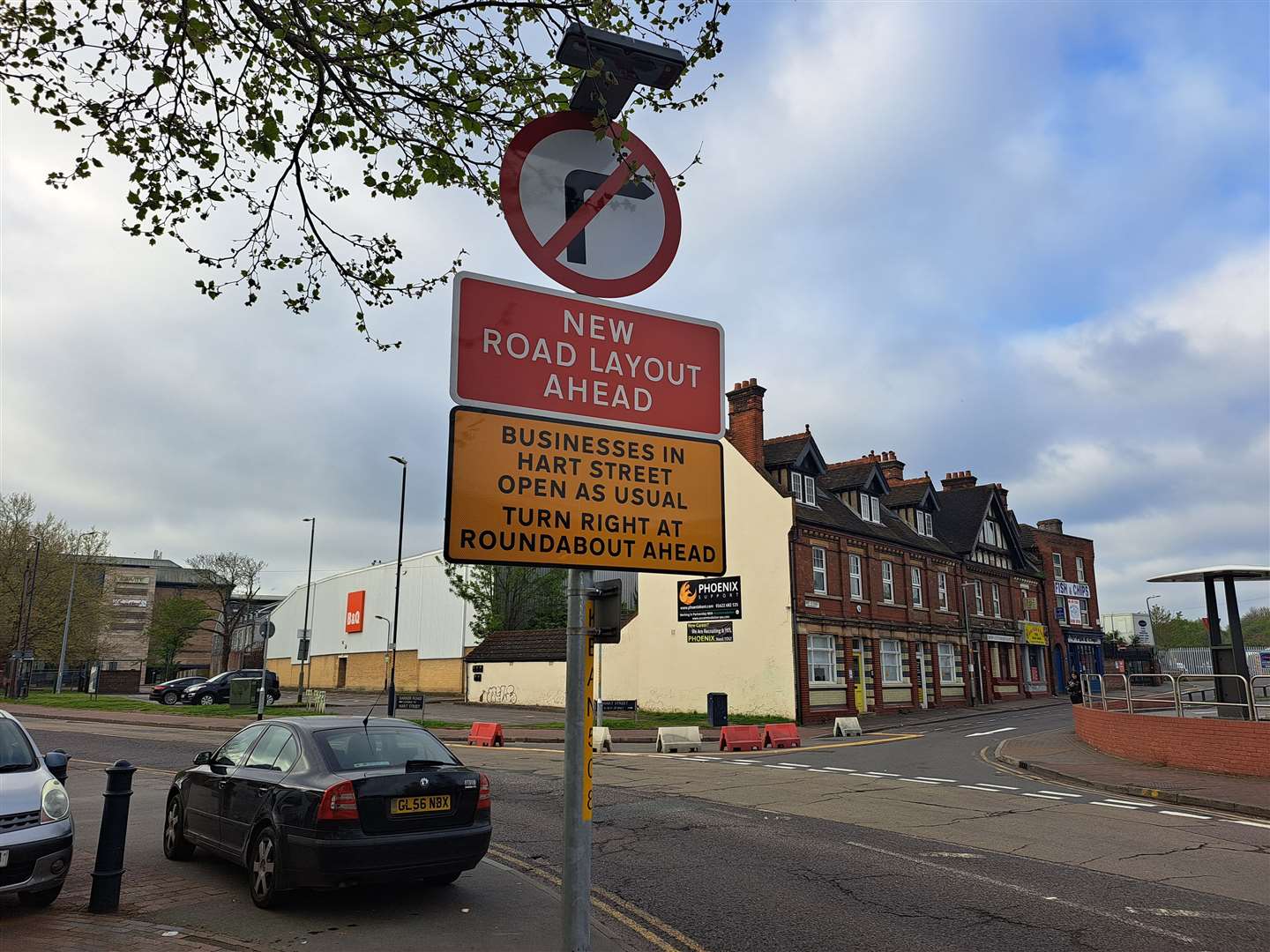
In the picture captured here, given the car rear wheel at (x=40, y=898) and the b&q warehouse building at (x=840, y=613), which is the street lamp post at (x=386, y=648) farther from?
the car rear wheel at (x=40, y=898)

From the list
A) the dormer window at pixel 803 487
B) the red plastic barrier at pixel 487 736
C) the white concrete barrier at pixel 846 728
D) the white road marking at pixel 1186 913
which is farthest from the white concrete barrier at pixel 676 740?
the white road marking at pixel 1186 913

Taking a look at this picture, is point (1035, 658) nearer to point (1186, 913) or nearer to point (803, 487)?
point (803, 487)

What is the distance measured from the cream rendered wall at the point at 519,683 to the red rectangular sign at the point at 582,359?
117 feet

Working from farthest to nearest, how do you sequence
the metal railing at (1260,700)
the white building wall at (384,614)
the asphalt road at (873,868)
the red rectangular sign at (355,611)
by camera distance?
the red rectangular sign at (355,611) < the white building wall at (384,614) < the metal railing at (1260,700) < the asphalt road at (873,868)

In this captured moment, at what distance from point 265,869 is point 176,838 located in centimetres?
241

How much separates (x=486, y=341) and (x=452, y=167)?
422 cm

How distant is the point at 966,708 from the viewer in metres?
38.1

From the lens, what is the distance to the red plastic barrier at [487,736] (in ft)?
77.7

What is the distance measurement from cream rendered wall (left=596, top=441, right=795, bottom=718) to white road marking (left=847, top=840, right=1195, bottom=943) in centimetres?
2033

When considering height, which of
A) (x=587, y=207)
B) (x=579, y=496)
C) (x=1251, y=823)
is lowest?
(x=1251, y=823)

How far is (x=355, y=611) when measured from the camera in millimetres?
66312

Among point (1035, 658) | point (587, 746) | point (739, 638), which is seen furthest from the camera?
point (1035, 658)

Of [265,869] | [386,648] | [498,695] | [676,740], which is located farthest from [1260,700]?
[386,648]

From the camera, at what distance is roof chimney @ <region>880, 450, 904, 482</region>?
45.3 m
